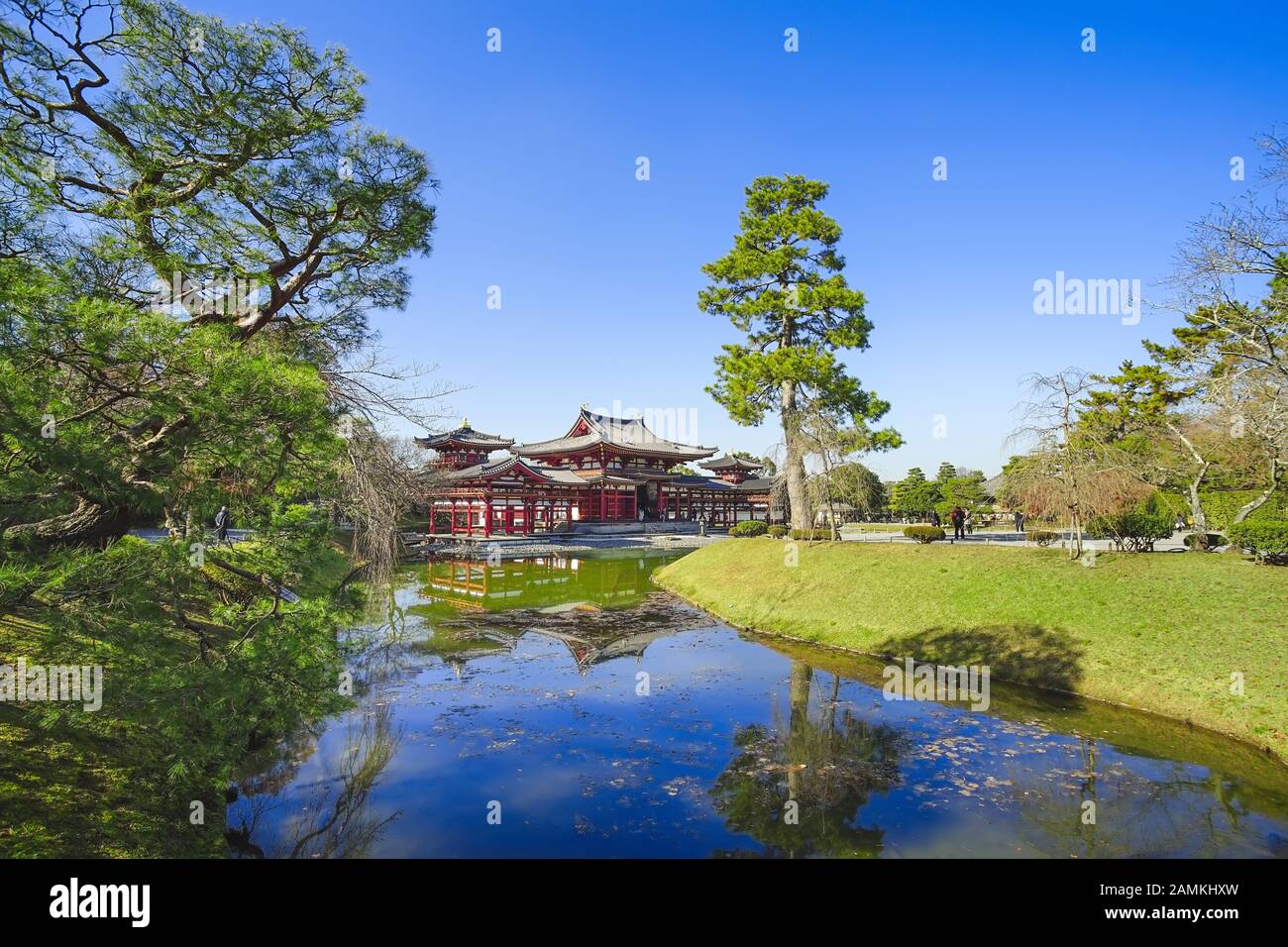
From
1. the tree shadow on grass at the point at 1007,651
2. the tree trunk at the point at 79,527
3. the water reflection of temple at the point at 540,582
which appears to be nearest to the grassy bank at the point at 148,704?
the tree trunk at the point at 79,527

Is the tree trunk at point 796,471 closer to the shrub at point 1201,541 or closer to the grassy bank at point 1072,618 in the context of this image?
the grassy bank at point 1072,618

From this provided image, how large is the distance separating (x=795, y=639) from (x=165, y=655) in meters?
13.0

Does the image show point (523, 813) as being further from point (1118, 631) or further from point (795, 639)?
point (1118, 631)

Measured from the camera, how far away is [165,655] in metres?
5.54

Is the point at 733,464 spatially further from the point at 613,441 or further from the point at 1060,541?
the point at 1060,541

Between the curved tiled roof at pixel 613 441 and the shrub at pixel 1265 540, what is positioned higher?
the curved tiled roof at pixel 613 441

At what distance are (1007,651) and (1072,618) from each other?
1.54m

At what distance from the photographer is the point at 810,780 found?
291 inches

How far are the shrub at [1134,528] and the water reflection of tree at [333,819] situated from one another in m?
16.6

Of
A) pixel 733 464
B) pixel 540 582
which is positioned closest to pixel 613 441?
pixel 733 464

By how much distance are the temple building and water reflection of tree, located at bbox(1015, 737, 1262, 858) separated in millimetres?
30420

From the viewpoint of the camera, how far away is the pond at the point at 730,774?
5.96 metres

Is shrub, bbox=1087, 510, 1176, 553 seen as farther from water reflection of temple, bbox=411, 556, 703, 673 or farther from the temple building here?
the temple building
